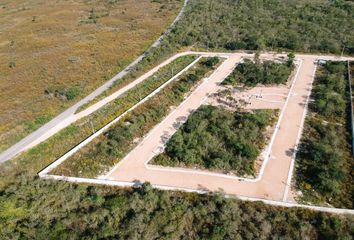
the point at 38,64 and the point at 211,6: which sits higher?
the point at 211,6

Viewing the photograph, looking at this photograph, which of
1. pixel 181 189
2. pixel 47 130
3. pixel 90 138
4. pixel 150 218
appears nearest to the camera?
pixel 150 218

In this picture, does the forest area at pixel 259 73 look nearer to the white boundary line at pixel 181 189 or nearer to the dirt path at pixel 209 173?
the dirt path at pixel 209 173

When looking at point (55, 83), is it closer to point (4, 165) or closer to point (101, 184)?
point (4, 165)

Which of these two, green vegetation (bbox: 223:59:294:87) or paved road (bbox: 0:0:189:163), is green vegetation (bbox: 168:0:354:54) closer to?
green vegetation (bbox: 223:59:294:87)

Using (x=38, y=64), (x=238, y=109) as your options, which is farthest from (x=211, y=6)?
(x=238, y=109)

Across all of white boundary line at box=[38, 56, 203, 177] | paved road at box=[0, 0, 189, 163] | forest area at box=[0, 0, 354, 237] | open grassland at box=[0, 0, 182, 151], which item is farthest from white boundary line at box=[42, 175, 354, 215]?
open grassland at box=[0, 0, 182, 151]

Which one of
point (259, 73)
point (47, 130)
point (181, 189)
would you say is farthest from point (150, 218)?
point (259, 73)

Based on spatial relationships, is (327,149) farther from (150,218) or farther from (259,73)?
(150,218)
